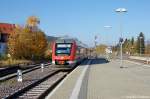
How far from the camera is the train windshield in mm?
40188

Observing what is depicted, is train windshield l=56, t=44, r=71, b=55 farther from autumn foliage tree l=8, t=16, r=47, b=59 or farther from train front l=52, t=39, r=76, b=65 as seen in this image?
autumn foliage tree l=8, t=16, r=47, b=59

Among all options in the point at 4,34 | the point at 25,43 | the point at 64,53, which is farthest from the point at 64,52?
the point at 4,34

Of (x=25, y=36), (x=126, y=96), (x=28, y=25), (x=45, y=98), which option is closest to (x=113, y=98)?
(x=126, y=96)

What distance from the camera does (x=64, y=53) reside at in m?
40.2

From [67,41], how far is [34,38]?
108 feet

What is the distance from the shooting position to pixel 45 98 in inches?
615

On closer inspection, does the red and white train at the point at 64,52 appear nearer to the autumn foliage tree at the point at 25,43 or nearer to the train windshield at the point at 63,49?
the train windshield at the point at 63,49

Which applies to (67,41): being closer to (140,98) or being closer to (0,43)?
(140,98)

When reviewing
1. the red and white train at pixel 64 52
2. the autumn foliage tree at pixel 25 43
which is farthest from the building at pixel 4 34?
the red and white train at pixel 64 52

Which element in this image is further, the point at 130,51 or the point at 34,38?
the point at 130,51

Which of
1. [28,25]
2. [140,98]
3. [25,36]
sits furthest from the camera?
[28,25]

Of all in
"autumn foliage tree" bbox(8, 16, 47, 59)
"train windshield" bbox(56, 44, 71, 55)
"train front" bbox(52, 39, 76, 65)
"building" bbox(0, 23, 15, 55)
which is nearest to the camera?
"train front" bbox(52, 39, 76, 65)

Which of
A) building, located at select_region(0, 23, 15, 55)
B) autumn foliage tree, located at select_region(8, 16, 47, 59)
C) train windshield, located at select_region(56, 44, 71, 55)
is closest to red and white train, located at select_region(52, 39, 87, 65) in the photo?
train windshield, located at select_region(56, 44, 71, 55)

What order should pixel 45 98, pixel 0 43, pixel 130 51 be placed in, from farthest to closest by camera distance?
1. pixel 130 51
2. pixel 0 43
3. pixel 45 98
